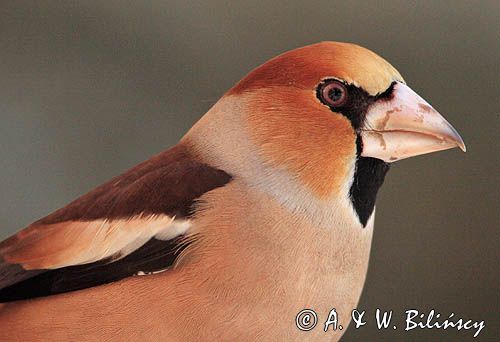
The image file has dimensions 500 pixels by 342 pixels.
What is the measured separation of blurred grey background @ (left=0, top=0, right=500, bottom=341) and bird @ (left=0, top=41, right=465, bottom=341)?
0.22 meters

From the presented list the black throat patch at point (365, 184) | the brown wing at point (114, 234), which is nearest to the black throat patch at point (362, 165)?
the black throat patch at point (365, 184)

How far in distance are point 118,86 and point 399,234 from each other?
513 millimetres

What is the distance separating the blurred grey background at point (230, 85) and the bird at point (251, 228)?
0.22 meters

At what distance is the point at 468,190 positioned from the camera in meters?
1.12

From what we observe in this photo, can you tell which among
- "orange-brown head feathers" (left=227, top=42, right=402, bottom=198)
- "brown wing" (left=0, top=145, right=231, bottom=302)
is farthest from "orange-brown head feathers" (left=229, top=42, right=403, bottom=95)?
"brown wing" (left=0, top=145, right=231, bottom=302)

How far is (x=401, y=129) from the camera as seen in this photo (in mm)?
899

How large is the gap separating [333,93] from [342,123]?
0.04 metres

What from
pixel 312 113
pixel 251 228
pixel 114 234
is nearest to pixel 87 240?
pixel 114 234

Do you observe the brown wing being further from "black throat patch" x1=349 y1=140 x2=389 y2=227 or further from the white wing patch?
"black throat patch" x1=349 y1=140 x2=389 y2=227

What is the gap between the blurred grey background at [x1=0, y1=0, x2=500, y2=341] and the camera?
1.12 meters

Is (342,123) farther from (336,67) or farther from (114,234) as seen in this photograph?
(114,234)

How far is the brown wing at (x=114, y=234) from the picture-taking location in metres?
0.89

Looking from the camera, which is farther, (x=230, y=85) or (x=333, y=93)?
(x=230, y=85)

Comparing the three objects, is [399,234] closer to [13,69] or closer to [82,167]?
[82,167]
